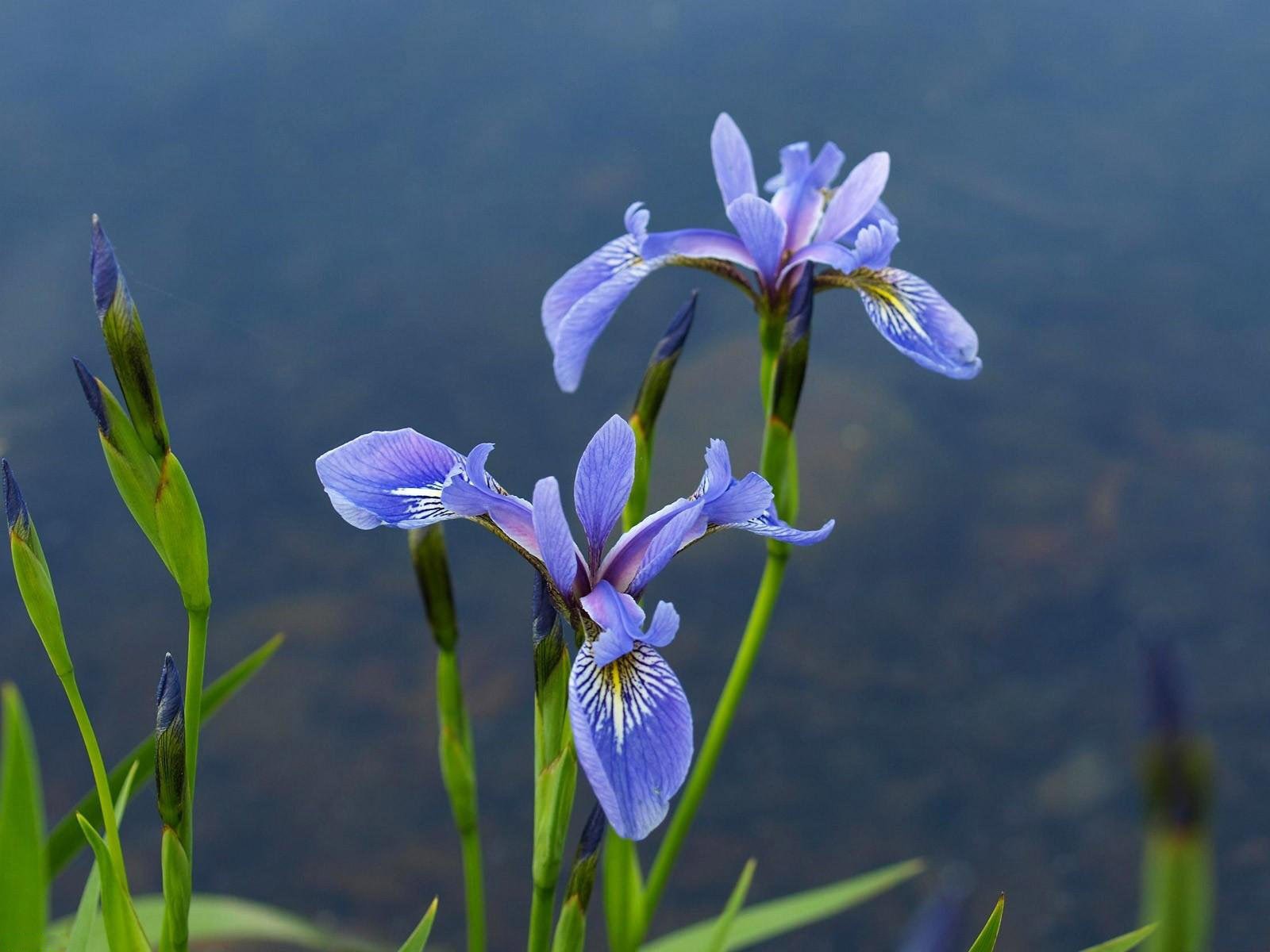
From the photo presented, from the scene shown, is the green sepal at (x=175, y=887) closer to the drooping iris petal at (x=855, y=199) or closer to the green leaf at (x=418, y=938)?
the green leaf at (x=418, y=938)

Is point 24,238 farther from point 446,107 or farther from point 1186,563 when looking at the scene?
point 1186,563

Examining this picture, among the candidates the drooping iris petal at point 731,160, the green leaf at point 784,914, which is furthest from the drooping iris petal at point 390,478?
the green leaf at point 784,914

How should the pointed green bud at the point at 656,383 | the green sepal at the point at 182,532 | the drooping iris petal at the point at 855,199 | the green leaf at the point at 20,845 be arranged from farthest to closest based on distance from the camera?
1. the drooping iris petal at the point at 855,199
2. the pointed green bud at the point at 656,383
3. the green sepal at the point at 182,532
4. the green leaf at the point at 20,845

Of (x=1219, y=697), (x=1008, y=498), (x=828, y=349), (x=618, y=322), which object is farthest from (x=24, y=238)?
(x=1219, y=697)

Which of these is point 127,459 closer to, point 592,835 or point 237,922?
point 592,835

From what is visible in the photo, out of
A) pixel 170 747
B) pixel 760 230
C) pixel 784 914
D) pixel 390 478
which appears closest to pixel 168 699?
pixel 170 747

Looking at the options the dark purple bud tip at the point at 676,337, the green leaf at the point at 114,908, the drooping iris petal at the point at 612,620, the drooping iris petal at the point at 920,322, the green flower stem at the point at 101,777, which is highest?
the dark purple bud tip at the point at 676,337

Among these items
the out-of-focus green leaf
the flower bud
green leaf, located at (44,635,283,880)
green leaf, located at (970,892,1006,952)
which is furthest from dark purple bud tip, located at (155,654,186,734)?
the out-of-focus green leaf

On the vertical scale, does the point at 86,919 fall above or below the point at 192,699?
below
